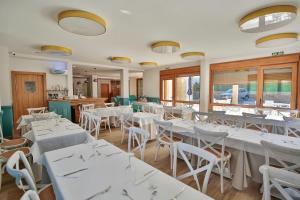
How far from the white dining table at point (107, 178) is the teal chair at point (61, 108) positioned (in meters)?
4.63

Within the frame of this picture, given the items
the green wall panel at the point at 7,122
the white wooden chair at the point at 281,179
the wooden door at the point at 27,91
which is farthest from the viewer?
the wooden door at the point at 27,91

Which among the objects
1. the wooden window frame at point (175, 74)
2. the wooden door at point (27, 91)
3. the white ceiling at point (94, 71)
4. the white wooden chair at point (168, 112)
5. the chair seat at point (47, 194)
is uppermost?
the white ceiling at point (94, 71)

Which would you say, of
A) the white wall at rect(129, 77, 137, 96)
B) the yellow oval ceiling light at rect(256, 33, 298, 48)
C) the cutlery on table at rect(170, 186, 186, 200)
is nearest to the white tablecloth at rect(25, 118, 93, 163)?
the cutlery on table at rect(170, 186, 186, 200)

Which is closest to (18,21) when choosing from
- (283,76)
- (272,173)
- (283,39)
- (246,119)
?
(272,173)

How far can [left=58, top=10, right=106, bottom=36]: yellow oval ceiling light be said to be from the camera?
2.16 m

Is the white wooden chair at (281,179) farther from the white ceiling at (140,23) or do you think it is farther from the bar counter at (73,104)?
the bar counter at (73,104)

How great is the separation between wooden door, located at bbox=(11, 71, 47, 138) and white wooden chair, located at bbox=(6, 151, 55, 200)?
4.69 m

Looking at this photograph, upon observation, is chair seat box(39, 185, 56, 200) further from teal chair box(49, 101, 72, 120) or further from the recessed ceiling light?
teal chair box(49, 101, 72, 120)

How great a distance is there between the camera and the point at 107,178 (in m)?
1.09

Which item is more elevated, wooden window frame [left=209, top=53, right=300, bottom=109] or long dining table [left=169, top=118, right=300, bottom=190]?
wooden window frame [left=209, top=53, right=300, bottom=109]

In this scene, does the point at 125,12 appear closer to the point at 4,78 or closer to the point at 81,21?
the point at 81,21

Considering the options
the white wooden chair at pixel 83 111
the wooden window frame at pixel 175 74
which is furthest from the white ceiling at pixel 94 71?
the white wooden chair at pixel 83 111

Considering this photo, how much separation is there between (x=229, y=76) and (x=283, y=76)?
58.5 inches

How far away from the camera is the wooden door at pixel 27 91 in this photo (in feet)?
16.6
